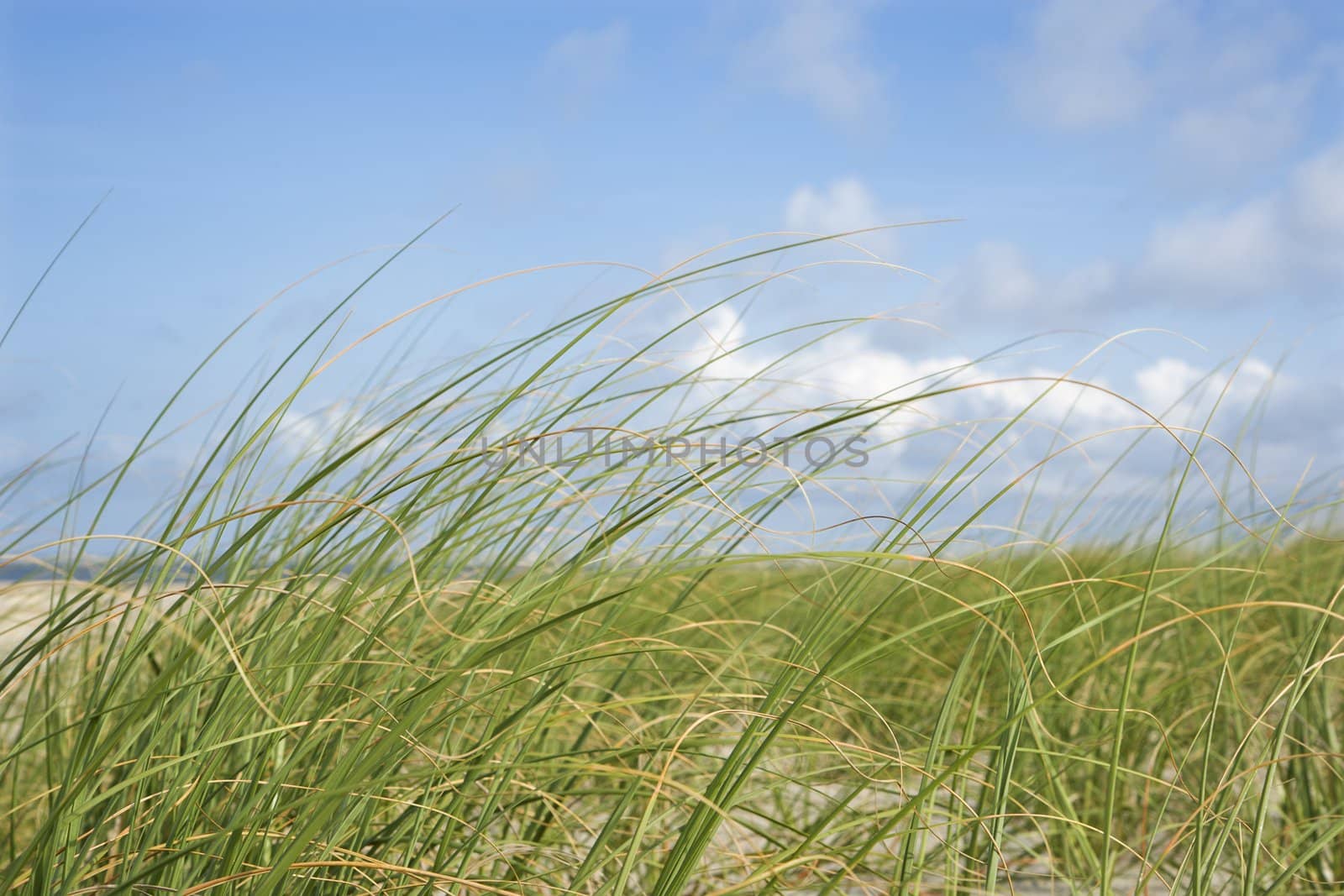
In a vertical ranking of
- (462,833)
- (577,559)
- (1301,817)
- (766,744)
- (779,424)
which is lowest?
(462,833)

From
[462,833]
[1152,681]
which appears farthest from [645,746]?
[1152,681]

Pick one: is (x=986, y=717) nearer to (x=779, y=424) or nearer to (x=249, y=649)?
(x=779, y=424)

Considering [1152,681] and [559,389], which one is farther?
[1152,681]

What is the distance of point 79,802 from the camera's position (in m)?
1.22

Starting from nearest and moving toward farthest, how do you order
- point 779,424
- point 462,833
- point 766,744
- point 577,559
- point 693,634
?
point 766,744, point 577,559, point 779,424, point 462,833, point 693,634

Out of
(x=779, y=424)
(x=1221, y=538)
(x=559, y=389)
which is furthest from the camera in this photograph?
(x=1221, y=538)

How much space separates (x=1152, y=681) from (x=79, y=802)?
262 centimetres

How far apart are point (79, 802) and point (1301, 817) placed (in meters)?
2.32

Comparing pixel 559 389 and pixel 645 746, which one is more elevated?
pixel 559 389

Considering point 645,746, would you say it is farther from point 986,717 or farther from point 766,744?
point 986,717

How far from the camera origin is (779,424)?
1.35 metres

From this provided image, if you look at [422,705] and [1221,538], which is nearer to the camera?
[422,705]

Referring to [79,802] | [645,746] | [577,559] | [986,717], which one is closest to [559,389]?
[577,559]

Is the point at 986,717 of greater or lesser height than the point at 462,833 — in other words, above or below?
above
